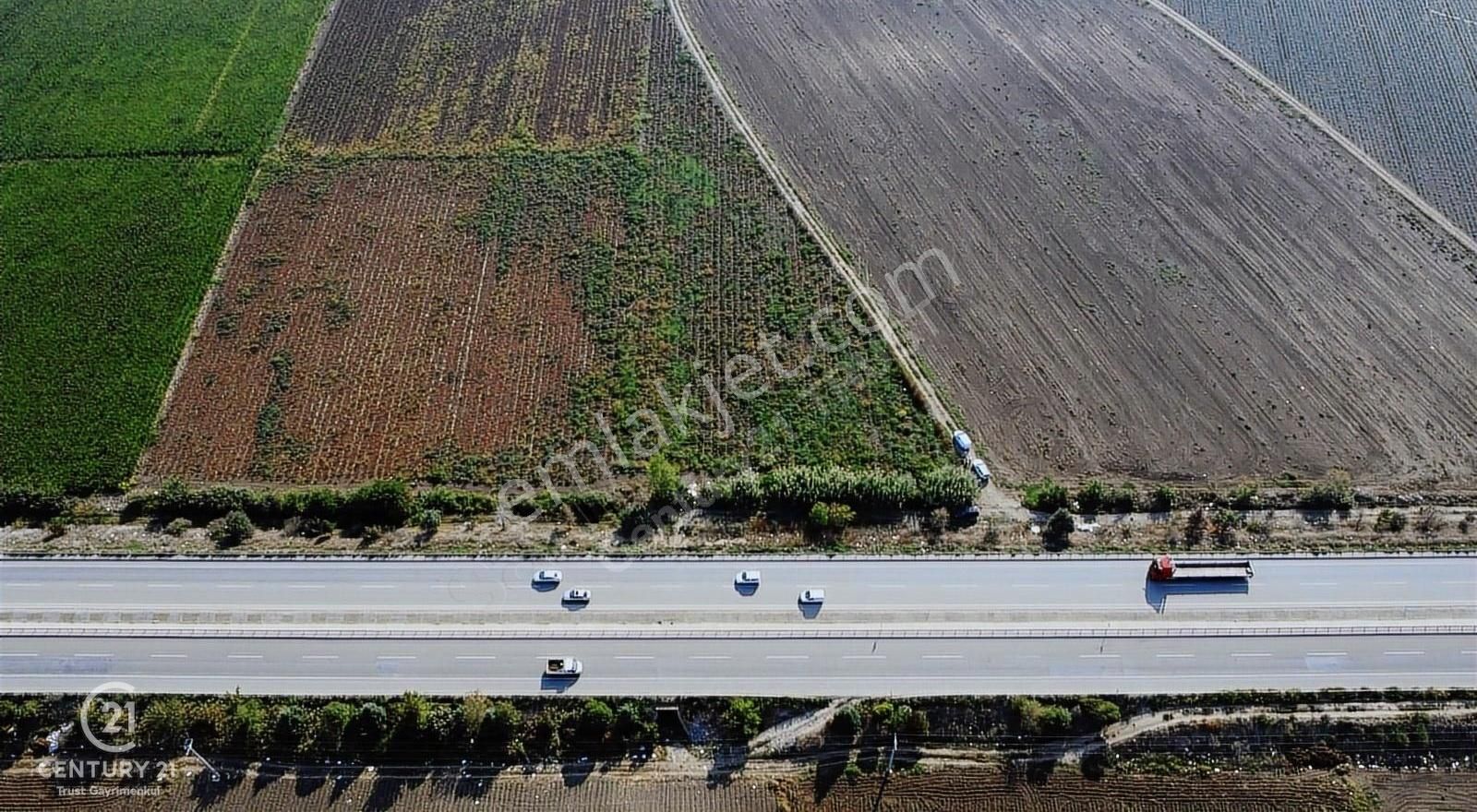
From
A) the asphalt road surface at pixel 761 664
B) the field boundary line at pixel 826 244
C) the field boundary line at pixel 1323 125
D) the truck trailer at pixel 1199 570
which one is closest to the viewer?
the asphalt road surface at pixel 761 664

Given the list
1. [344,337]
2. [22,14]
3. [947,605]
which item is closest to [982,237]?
[947,605]

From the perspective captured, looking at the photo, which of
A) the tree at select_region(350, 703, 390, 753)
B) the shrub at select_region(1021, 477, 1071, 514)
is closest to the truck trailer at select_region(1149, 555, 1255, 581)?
the shrub at select_region(1021, 477, 1071, 514)

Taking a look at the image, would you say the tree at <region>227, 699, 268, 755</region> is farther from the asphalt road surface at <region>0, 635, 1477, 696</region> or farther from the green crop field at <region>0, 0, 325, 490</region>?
the green crop field at <region>0, 0, 325, 490</region>

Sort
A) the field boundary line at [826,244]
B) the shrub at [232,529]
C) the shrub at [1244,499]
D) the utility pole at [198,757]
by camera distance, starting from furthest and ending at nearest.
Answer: the field boundary line at [826,244], the shrub at [1244,499], the shrub at [232,529], the utility pole at [198,757]

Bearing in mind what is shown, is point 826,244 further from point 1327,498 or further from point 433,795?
point 433,795

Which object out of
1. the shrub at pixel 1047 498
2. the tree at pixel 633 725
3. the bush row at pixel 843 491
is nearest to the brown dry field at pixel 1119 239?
the shrub at pixel 1047 498

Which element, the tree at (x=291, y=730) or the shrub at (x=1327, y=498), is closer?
the tree at (x=291, y=730)

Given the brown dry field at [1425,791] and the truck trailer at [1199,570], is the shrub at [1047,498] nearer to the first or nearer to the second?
the truck trailer at [1199,570]

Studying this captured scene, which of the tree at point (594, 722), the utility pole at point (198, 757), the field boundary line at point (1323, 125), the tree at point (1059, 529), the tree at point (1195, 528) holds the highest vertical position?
the field boundary line at point (1323, 125)

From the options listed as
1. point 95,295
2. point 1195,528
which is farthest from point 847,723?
point 95,295
